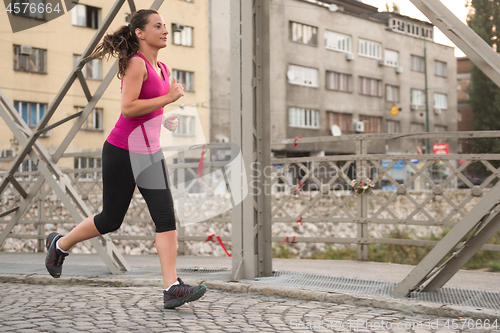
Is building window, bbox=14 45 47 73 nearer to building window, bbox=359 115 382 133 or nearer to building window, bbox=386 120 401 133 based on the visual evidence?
building window, bbox=359 115 382 133

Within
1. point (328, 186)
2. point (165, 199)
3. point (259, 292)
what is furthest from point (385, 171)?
point (165, 199)

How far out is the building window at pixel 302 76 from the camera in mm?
44406

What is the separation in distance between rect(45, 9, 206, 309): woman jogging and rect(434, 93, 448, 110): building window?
5834 cm

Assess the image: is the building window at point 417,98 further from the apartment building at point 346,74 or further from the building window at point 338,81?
the building window at point 338,81

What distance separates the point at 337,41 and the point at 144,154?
47.1 meters

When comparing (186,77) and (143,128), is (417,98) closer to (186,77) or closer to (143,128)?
(186,77)

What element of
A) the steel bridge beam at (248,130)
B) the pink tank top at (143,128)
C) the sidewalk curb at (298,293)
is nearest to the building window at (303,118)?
the steel bridge beam at (248,130)

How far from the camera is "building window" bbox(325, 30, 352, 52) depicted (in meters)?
48.3

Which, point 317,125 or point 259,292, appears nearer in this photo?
point 259,292

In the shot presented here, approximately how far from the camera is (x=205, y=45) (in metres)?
39.6

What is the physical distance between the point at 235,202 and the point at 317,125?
141 feet

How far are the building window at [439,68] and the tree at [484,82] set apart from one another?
20.0m

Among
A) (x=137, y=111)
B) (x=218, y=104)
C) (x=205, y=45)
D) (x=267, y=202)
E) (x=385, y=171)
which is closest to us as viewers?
(x=137, y=111)

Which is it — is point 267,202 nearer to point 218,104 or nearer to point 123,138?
point 123,138
